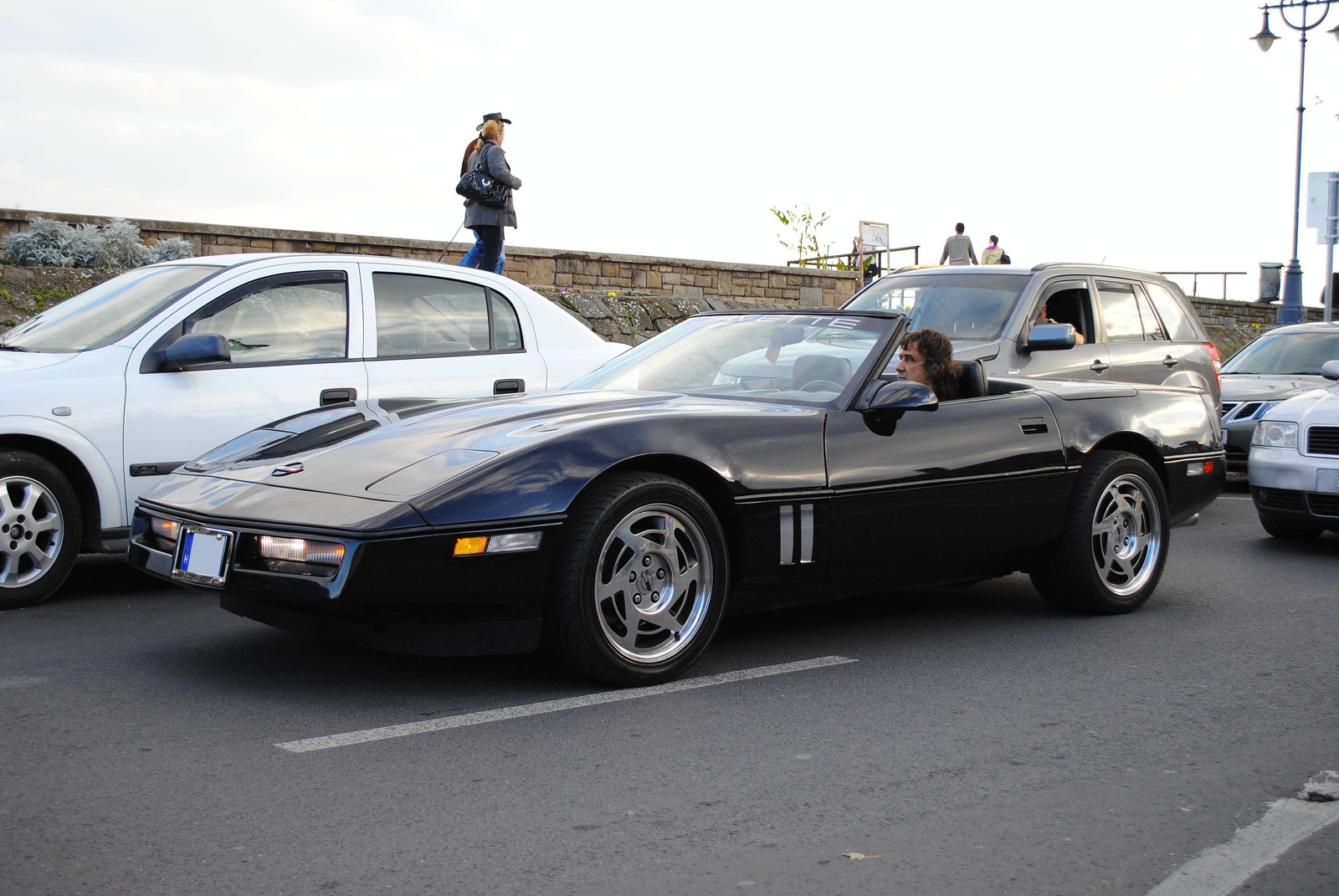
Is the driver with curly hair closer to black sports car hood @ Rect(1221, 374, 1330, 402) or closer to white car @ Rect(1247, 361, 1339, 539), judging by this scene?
white car @ Rect(1247, 361, 1339, 539)

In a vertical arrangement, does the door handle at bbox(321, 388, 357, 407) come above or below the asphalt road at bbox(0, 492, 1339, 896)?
above

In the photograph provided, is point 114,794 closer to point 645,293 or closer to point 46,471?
point 46,471

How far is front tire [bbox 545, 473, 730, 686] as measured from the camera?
437 centimetres

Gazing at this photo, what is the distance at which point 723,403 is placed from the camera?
207 inches

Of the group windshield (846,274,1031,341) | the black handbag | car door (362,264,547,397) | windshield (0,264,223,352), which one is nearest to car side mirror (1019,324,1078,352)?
windshield (846,274,1031,341)

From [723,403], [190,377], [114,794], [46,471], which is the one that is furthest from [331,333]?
[114,794]

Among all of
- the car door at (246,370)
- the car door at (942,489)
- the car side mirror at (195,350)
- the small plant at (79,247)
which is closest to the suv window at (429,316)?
the car door at (246,370)

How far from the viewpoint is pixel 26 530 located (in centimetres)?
586

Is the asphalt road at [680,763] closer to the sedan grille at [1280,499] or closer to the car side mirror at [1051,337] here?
the sedan grille at [1280,499]

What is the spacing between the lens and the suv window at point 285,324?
6703mm

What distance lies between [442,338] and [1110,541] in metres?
3.62

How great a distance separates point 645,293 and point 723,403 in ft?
45.5

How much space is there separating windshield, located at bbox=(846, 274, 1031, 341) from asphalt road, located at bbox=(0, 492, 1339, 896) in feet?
13.1

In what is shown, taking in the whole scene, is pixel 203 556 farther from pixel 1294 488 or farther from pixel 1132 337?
pixel 1132 337
